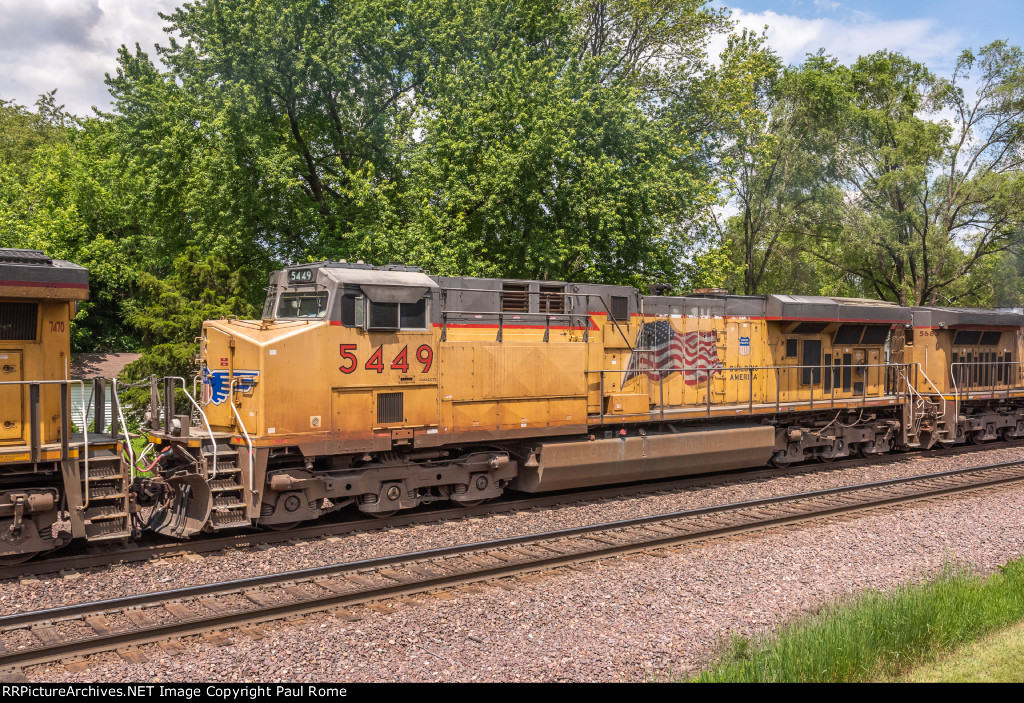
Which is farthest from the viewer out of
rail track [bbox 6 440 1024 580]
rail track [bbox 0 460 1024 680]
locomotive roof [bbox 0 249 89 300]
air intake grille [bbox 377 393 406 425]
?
air intake grille [bbox 377 393 406 425]

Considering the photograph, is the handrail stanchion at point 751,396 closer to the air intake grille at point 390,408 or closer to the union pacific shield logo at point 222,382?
the air intake grille at point 390,408

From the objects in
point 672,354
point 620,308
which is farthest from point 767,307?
point 620,308

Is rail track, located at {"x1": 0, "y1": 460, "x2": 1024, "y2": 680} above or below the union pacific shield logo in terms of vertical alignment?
below

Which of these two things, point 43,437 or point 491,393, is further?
point 491,393

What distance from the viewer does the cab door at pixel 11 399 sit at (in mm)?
8297

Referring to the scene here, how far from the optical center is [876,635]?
596 cm

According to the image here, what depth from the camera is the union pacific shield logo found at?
9.57 m

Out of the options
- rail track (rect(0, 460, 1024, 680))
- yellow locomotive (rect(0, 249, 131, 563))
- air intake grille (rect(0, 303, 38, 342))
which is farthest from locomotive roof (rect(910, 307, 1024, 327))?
air intake grille (rect(0, 303, 38, 342))

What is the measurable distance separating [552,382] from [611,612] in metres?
5.19

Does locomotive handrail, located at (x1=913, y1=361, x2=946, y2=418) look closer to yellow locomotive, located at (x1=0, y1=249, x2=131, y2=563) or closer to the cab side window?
the cab side window

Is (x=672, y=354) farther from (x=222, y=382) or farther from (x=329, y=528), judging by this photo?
(x=222, y=382)

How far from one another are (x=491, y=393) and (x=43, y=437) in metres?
5.71

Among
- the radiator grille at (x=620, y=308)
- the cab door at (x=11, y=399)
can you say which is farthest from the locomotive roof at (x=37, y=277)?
the radiator grille at (x=620, y=308)

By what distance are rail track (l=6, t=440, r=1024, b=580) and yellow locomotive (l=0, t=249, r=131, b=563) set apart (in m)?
0.25
